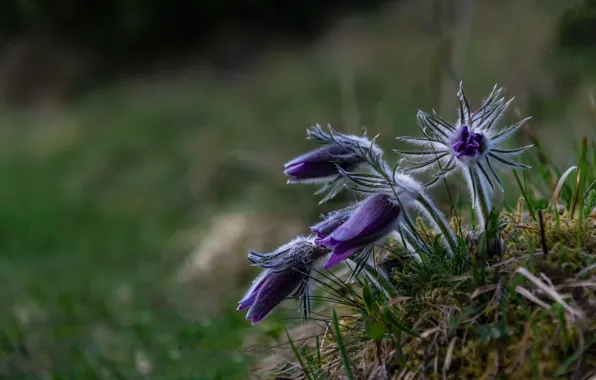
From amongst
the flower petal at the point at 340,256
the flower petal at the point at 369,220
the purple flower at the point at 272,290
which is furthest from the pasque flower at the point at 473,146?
the purple flower at the point at 272,290

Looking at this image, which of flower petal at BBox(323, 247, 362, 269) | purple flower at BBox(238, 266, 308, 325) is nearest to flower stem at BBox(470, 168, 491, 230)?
flower petal at BBox(323, 247, 362, 269)

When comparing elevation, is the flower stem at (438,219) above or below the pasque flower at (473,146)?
below

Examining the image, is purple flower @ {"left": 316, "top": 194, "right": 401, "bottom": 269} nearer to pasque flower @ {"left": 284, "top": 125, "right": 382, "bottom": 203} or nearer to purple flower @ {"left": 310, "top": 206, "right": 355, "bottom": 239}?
purple flower @ {"left": 310, "top": 206, "right": 355, "bottom": 239}

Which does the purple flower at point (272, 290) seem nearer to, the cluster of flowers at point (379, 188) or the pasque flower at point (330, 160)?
the cluster of flowers at point (379, 188)

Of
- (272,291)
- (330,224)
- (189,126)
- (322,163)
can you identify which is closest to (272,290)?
(272,291)

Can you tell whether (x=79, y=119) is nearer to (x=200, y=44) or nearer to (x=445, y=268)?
(x=200, y=44)

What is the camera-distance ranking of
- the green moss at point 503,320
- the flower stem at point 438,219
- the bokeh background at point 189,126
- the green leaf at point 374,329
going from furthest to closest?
the bokeh background at point 189,126 < the flower stem at point 438,219 < the green leaf at point 374,329 < the green moss at point 503,320

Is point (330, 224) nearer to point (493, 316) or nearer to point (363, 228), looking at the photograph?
point (363, 228)

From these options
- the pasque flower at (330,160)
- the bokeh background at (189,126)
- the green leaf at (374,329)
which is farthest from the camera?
the bokeh background at (189,126)
